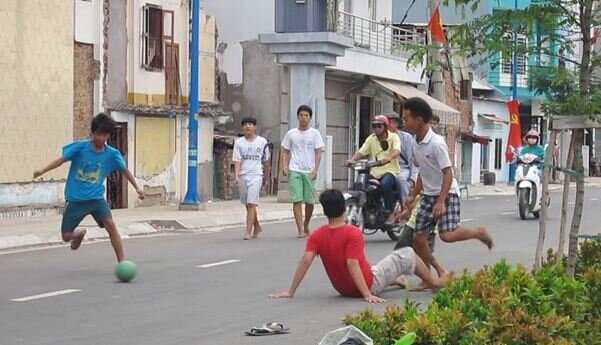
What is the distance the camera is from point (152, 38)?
26.5 meters

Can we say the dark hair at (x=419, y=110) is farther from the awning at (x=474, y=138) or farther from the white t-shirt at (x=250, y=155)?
the awning at (x=474, y=138)

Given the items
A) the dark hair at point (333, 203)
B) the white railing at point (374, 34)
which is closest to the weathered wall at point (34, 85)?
the dark hair at point (333, 203)

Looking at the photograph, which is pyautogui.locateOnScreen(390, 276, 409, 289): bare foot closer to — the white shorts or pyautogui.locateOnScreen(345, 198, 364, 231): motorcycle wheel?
pyautogui.locateOnScreen(345, 198, 364, 231): motorcycle wheel

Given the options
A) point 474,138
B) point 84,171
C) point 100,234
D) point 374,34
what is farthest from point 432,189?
point 474,138

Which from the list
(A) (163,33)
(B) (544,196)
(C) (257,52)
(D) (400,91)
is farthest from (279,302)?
(D) (400,91)

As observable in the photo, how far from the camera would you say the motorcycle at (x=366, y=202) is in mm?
16719

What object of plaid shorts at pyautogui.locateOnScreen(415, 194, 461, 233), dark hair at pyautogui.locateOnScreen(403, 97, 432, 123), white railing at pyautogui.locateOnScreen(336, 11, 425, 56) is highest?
white railing at pyautogui.locateOnScreen(336, 11, 425, 56)

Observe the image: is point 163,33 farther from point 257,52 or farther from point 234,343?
point 234,343

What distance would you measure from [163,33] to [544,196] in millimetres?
17585

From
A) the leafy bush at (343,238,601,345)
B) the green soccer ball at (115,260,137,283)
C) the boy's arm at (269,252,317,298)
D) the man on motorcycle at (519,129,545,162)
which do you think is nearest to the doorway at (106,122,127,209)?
the man on motorcycle at (519,129,545,162)

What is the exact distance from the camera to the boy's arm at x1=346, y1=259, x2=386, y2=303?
421 inches

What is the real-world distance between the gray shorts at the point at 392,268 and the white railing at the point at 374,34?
24.1 metres

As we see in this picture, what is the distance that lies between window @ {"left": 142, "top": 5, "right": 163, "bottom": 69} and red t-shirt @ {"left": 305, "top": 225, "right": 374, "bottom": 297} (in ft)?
52.5

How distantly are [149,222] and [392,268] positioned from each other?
10503mm
